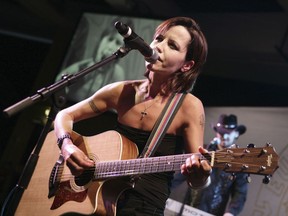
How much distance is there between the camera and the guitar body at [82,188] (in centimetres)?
221

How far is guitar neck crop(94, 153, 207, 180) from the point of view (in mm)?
2102

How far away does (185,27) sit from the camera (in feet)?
8.34

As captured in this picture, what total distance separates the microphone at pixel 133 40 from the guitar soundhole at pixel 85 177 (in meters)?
0.78

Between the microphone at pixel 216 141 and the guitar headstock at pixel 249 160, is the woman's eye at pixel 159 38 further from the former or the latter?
the microphone at pixel 216 141

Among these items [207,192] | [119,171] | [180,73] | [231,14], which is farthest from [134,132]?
[231,14]

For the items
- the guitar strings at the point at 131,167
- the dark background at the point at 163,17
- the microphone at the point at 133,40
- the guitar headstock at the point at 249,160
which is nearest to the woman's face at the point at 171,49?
the microphone at the point at 133,40

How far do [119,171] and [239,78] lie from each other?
426 centimetres

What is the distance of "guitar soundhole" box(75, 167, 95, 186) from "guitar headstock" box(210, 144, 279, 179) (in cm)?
78

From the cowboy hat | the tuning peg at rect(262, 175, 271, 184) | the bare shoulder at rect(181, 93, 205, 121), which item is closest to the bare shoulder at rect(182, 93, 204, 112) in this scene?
the bare shoulder at rect(181, 93, 205, 121)

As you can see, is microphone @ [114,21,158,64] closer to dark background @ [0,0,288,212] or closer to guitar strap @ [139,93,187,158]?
guitar strap @ [139,93,187,158]

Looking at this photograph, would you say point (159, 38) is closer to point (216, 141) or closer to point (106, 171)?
point (106, 171)

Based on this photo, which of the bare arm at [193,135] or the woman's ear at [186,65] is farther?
the woman's ear at [186,65]

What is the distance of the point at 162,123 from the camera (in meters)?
2.34

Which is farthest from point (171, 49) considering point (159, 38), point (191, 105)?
point (191, 105)
